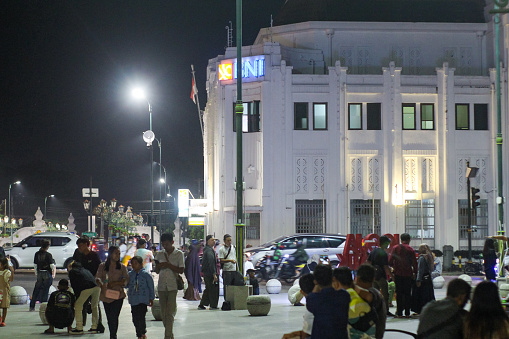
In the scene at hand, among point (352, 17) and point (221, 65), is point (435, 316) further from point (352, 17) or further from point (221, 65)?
point (352, 17)

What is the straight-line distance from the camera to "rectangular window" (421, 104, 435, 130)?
4612 centimetres

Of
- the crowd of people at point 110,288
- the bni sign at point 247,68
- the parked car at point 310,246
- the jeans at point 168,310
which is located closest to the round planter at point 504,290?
the crowd of people at point 110,288

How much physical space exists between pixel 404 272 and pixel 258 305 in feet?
11.4

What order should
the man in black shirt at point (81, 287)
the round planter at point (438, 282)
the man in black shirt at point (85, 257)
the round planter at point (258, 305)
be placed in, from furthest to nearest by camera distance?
1. the round planter at point (438, 282)
2. the round planter at point (258, 305)
3. the man in black shirt at point (85, 257)
4. the man in black shirt at point (81, 287)

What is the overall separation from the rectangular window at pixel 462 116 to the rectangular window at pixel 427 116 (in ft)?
4.54

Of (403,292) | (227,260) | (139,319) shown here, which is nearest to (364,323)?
(139,319)

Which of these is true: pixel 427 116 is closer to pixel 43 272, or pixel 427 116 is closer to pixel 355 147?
pixel 355 147

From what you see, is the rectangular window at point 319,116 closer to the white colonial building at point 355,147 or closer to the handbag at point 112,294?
the white colonial building at point 355,147

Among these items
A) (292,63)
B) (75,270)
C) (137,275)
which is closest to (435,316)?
(137,275)

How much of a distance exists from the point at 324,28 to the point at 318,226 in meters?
12.0

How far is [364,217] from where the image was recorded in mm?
45094

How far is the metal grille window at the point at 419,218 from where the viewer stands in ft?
150

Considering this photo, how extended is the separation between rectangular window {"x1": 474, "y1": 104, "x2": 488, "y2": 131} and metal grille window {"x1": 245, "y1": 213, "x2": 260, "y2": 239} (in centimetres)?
1333

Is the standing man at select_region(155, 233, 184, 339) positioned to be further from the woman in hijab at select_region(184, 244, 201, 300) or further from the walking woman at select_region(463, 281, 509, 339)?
the woman in hijab at select_region(184, 244, 201, 300)
